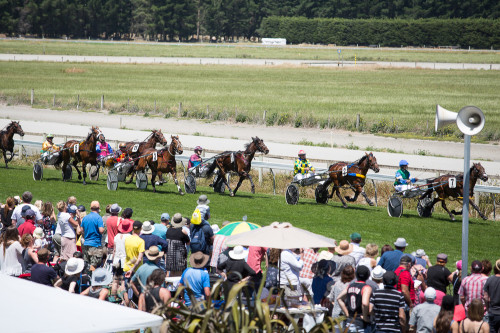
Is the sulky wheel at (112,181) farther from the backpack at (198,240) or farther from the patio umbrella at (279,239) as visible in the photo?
the patio umbrella at (279,239)

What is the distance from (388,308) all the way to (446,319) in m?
0.67

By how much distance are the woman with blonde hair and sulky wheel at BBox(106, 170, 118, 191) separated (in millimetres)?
15317

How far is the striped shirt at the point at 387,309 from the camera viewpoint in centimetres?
852

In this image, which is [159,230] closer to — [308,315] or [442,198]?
[308,315]

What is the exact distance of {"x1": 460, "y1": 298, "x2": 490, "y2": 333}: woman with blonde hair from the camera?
26.8 feet

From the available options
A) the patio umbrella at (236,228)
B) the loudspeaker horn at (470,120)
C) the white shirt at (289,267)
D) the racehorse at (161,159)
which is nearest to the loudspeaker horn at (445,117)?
the loudspeaker horn at (470,120)

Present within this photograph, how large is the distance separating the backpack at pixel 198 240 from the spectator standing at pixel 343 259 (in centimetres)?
210

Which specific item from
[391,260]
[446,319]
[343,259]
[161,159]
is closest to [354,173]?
[161,159]

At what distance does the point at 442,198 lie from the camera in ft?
61.5

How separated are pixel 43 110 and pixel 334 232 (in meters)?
33.5

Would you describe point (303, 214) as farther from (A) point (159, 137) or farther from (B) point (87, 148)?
(B) point (87, 148)

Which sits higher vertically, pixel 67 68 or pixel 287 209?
pixel 67 68

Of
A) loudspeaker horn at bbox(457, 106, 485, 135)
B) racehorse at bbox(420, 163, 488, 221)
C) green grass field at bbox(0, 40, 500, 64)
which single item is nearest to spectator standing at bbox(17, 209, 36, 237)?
loudspeaker horn at bbox(457, 106, 485, 135)

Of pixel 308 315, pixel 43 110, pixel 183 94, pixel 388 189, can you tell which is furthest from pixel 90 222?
pixel 183 94
